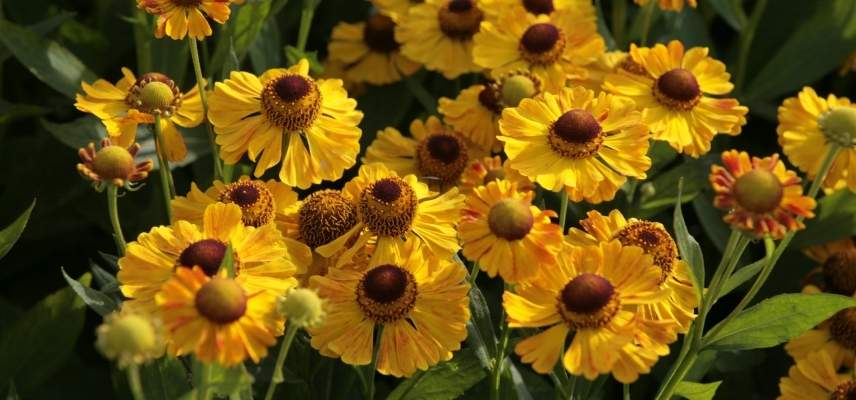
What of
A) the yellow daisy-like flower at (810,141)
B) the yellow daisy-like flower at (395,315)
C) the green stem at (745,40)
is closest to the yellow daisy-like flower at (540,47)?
the yellow daisy-like flower at (810,141)

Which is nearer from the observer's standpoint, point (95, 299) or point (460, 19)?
point (95, 299)

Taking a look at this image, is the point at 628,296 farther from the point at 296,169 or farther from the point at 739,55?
the point at 739,55

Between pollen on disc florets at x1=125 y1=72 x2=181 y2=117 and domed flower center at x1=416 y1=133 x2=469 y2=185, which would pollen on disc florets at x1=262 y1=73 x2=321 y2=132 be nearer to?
pollen on disc florets at x1=125 y1=72 x2=181 y2=117

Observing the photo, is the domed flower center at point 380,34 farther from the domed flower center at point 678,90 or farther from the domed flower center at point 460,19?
the domed flower center at point 678,90

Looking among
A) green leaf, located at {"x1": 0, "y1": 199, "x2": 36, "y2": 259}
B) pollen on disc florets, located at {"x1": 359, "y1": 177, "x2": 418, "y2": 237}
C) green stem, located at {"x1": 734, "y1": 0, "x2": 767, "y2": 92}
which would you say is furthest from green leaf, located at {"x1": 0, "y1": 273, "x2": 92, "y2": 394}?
green stem, located at {"x1": 734, "y1": 0, "x2": 767, "y2": 92}

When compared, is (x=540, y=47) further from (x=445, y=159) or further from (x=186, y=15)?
(x=186, y=15)

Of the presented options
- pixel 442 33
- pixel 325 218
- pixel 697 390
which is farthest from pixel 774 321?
pixel 442 33
